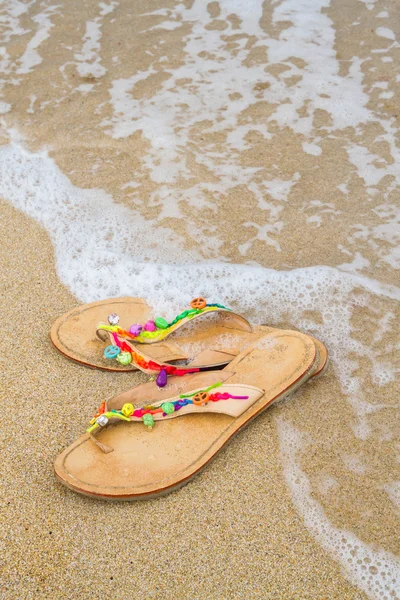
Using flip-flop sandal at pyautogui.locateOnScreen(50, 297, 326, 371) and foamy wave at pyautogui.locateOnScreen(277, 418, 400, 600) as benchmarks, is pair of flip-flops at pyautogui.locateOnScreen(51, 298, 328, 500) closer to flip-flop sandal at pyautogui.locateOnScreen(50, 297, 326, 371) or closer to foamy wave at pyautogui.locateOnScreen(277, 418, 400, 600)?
flip-flop sandal at pyautogui.locateOnScreen(50, 297, 326, 371)

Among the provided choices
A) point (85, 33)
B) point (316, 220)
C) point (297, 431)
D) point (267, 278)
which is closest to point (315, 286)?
point (267, 278)

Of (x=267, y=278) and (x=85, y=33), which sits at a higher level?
(x=85, y=33)

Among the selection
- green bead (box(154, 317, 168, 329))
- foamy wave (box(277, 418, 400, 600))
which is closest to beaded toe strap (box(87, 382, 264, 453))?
foamy wave (box(277, 418, 400, 600))

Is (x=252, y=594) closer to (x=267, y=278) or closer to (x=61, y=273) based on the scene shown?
(x=267, y=278)

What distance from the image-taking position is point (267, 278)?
2572mm

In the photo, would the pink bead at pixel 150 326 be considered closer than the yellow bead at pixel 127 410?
No

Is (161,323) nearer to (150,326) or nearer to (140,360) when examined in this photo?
(150,326)

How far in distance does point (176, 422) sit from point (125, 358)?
39 cm

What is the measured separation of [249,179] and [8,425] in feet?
6.76

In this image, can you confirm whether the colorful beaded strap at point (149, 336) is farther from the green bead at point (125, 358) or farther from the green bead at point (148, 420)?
the green bead at point (148, 420)

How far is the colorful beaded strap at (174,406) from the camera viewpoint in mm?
1855

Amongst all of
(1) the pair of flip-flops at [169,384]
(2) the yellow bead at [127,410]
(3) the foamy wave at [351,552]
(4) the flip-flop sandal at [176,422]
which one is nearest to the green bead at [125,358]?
(1) the pair of flip-flops at [169,384]

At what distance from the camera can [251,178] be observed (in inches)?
126

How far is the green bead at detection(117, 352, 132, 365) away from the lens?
2.12 m
